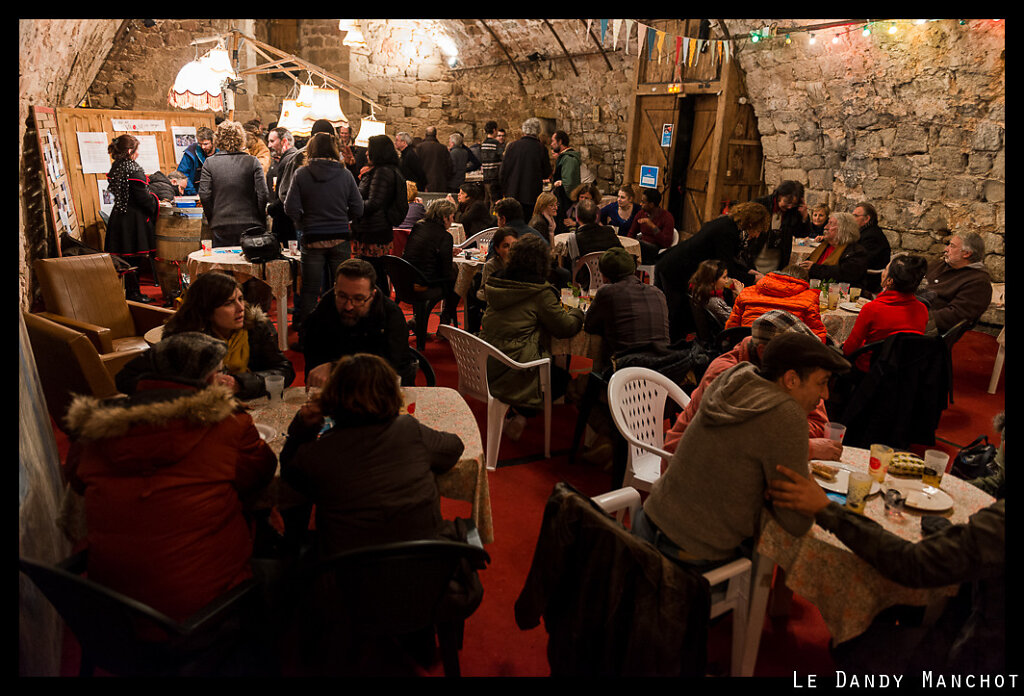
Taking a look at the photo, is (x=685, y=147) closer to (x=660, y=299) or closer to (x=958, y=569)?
(x=660, y=299)

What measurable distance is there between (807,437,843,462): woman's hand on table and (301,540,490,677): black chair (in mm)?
1245

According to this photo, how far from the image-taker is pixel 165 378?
2.05 m

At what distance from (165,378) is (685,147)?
27.7 ft

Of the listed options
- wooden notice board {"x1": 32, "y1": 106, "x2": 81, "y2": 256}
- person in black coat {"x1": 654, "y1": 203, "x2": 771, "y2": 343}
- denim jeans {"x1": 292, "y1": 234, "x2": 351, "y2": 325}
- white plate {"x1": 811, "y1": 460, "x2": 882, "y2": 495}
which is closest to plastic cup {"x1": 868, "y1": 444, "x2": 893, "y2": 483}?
white plate {"x1": 811, "y1": 460, "x2": 882, "y2": 495}

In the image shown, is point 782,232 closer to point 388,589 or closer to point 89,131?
point 388,589

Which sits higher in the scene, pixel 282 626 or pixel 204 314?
pixel 204 314

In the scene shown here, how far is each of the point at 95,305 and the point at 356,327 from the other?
6.95 ft

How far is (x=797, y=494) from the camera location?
1.90 meters

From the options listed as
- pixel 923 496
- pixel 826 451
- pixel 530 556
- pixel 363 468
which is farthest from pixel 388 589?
pixel 923 496

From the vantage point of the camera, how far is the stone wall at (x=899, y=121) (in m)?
6.33

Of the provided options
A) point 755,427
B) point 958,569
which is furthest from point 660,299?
point 958,569

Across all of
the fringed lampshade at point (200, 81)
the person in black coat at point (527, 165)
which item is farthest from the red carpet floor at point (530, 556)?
the person in black coat at point (527, 165)

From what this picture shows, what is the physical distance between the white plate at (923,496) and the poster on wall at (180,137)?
31.6 ft
